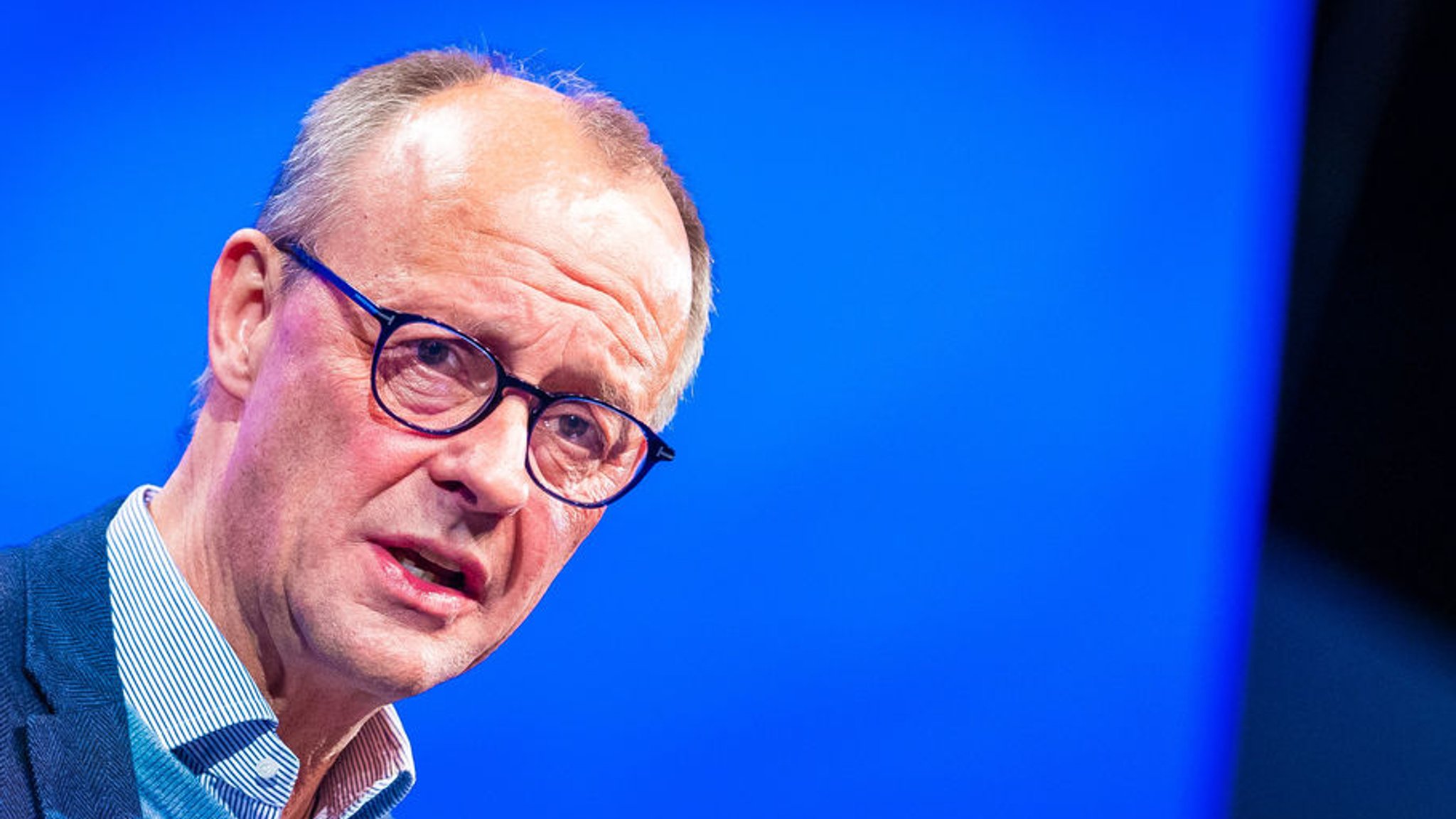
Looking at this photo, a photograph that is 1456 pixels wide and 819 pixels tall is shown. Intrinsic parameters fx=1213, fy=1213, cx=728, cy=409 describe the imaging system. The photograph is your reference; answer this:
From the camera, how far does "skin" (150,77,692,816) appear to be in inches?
41.2

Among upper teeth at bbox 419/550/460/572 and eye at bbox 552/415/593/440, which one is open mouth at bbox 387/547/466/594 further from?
eye at bbox 552/415/593/440

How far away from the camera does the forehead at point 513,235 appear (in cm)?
111

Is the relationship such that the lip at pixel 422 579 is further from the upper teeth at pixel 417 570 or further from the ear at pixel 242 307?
the ear at pixel 242 307

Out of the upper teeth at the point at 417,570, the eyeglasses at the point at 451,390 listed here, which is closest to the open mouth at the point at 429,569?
the upper teeth at the point at 417,570

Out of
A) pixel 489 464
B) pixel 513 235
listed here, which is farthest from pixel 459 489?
pixel 513 235

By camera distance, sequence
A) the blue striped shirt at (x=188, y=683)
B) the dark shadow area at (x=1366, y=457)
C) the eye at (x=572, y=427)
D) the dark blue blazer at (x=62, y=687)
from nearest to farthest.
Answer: the dark blue blazer at (x=62, y=687) → the blue striped shirt at (x=188, y=683) → the eye at (x=572, y=427) → the dark shadow area at (x=1366, y=457)

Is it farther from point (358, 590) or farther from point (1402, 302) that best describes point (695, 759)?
point (1402, 302)

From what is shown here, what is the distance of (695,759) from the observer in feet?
5.42

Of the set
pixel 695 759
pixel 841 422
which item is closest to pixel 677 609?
pixel 695 759

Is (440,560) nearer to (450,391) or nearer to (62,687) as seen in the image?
(450,391)

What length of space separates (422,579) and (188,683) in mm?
216

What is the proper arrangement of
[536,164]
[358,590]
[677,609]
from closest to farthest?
[358,590] < [536,164] < [677,609]

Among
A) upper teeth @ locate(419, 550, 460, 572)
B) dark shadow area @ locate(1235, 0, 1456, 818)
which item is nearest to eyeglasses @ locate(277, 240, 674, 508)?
upper teeth @ locate(419, 550, 460, 572)

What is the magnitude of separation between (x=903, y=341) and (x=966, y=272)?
14cm
